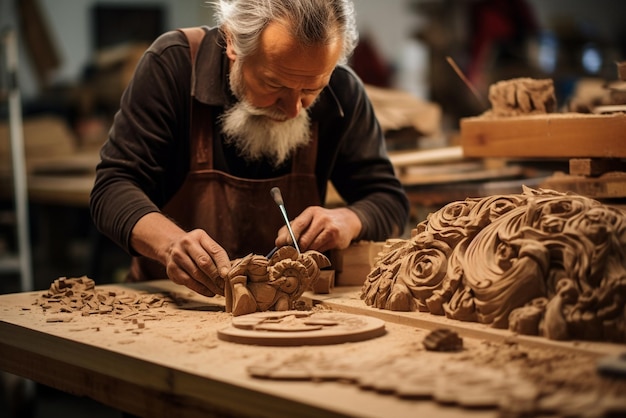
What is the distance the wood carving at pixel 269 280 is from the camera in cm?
303

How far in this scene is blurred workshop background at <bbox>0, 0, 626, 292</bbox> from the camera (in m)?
7.89

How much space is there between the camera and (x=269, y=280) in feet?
10.0

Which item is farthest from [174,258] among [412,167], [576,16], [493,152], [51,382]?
[576,16]

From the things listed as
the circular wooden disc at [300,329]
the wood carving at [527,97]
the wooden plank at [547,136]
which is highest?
the wood carving at [527,97]

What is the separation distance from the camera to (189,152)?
3.82m

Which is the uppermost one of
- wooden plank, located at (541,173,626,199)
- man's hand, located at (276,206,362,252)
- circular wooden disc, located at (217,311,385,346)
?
wooden plank, located at (541,173,626,199)

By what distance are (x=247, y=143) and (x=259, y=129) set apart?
8 centimetres

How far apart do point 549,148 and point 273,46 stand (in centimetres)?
114

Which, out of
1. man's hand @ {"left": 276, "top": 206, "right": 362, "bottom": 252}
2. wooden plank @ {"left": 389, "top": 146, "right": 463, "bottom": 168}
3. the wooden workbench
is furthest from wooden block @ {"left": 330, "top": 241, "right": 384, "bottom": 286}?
wooden plank @ {"left": 389, "top": 146, "right": 463, "bottom": 168}

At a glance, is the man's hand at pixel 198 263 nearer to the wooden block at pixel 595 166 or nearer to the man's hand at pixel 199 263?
the man's hand at pixel 199 263

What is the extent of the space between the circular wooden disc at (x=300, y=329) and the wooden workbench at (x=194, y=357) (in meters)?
0.03

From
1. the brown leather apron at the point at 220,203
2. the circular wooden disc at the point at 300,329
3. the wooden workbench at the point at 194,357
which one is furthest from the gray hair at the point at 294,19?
the circular wooden disc at the point at 300,329

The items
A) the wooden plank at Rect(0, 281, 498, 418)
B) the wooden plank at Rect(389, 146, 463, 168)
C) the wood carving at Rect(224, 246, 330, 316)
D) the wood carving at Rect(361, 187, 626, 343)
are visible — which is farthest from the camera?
the wooden plank at Rect(389, 146, 463, 168)

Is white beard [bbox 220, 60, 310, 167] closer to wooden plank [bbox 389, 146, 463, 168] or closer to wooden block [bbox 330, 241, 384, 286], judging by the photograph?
wooden block [bbox 330, 241, 384, 286]
